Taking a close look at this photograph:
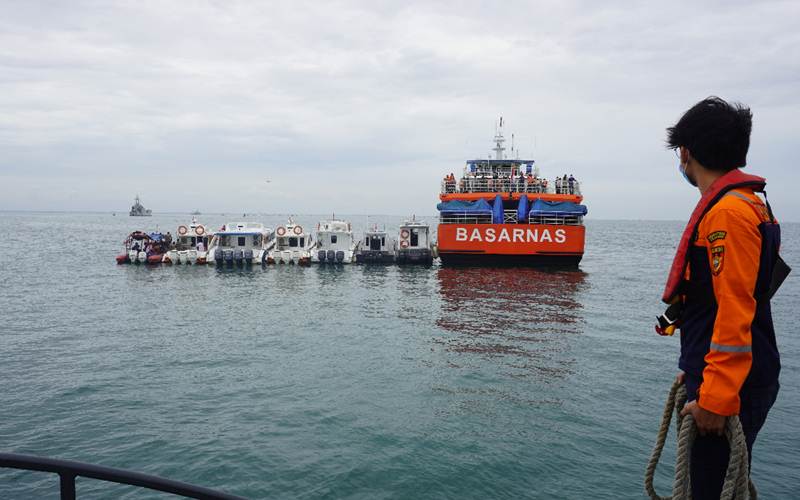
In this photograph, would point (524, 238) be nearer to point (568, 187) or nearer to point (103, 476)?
point (568, 187)

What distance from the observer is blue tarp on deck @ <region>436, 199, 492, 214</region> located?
1326 inches

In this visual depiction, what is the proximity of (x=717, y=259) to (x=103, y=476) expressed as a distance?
9.07 ft

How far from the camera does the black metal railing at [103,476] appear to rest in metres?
1.90

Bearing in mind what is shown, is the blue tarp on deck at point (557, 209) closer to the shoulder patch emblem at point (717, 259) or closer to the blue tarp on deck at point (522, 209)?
the blue tarp on deck at point (522, 209)

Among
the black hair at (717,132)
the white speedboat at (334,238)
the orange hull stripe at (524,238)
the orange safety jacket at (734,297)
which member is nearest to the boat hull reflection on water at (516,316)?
the orange hull stripe at (524,238)

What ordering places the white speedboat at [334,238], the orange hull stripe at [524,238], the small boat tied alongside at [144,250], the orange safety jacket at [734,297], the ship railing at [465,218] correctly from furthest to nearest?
the white speedboat at [334,238] < the small boat tied alongside at [144,250] < the ship railing at [465,218] < the orange hull stripe at [524,238] < the orange safety jacket at [734,297]

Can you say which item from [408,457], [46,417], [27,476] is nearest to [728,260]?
[408,457]

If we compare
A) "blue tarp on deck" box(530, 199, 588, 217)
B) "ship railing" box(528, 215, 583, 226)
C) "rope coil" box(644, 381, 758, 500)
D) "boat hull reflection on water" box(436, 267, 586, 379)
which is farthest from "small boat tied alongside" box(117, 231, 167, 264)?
"rope coil" box(644, 381, 758, 500)

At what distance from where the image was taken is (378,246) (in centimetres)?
4128

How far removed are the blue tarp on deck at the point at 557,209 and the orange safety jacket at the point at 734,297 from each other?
31.3 m

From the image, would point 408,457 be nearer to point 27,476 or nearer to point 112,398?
point 27,476

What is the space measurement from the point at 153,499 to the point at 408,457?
4068 mm

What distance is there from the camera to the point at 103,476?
6.29ft

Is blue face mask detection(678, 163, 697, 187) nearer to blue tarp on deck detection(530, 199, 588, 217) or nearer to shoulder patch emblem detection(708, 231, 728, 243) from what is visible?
shoulder patch emblem detection(708, 231, 728, 243)
